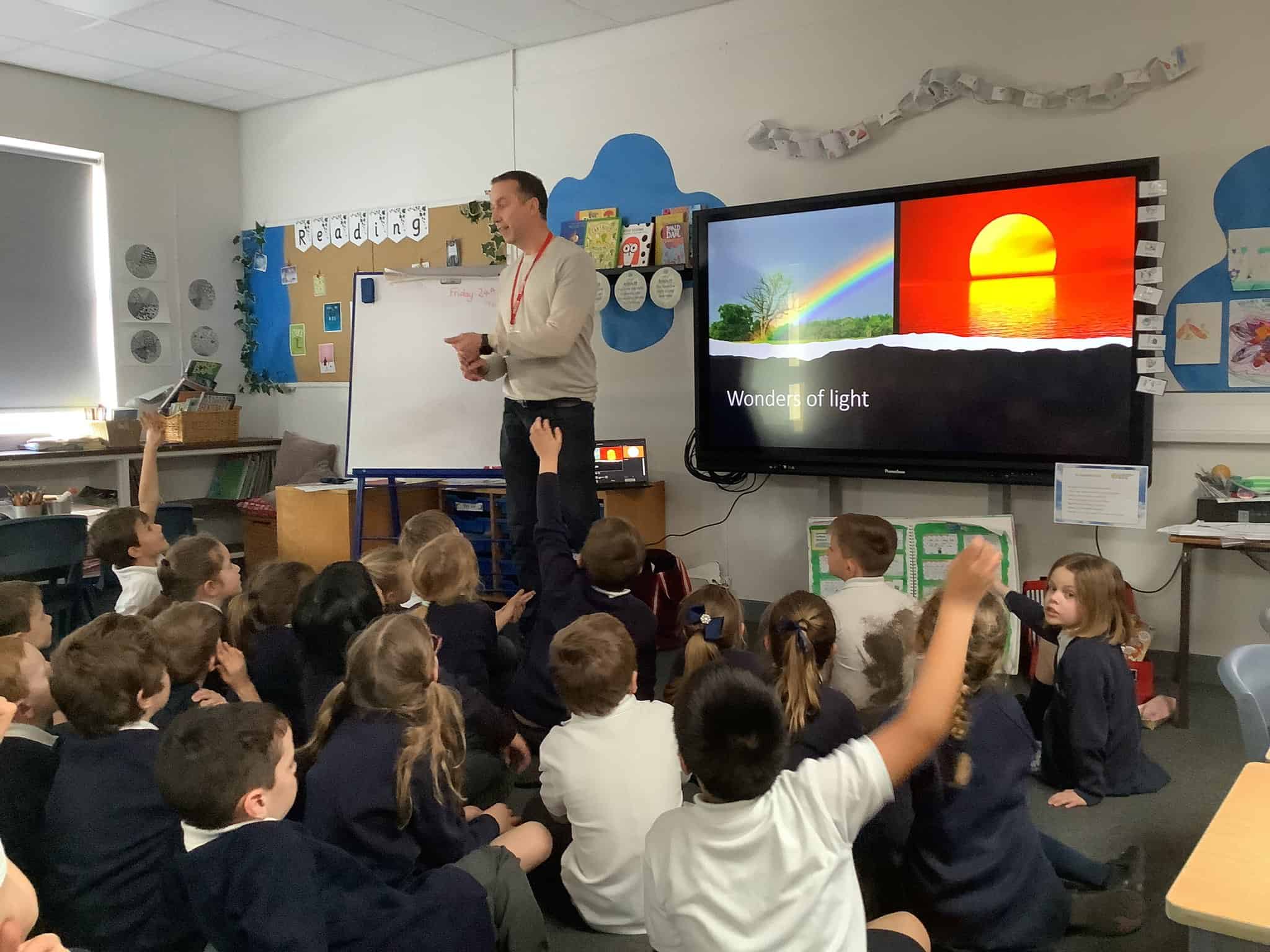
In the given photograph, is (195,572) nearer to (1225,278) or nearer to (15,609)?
(15,609)

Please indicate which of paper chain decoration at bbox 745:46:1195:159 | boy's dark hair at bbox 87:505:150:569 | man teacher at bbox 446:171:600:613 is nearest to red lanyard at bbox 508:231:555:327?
man teacher at bbox 446:171:600:613

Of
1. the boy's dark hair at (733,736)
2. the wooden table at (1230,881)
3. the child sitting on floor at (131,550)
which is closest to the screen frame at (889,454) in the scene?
the child sitting on floor at (131,550)

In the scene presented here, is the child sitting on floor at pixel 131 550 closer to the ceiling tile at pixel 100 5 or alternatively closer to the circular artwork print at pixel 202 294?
the ceiling tile at pixel 100 5

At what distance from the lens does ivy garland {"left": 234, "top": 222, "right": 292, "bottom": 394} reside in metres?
6.36

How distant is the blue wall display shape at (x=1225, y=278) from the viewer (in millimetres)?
3434

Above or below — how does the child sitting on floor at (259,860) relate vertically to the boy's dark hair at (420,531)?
below

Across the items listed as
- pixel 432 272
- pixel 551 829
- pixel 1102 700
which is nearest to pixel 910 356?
pixel 1102 700

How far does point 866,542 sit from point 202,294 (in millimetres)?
5058

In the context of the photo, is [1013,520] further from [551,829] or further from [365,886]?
[365,886]

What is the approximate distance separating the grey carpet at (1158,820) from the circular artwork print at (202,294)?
4618mm

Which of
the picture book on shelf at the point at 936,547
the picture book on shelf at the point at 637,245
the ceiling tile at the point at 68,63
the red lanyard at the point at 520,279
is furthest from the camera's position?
the ceiling tile at the point at 68,63

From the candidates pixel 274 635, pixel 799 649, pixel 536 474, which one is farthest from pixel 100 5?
pixel 799 649

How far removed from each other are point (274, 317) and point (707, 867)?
576 cm

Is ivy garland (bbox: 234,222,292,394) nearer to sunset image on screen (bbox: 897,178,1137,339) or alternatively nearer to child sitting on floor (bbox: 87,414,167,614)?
child sitting on floor (bbox: 87,414,167,614)
